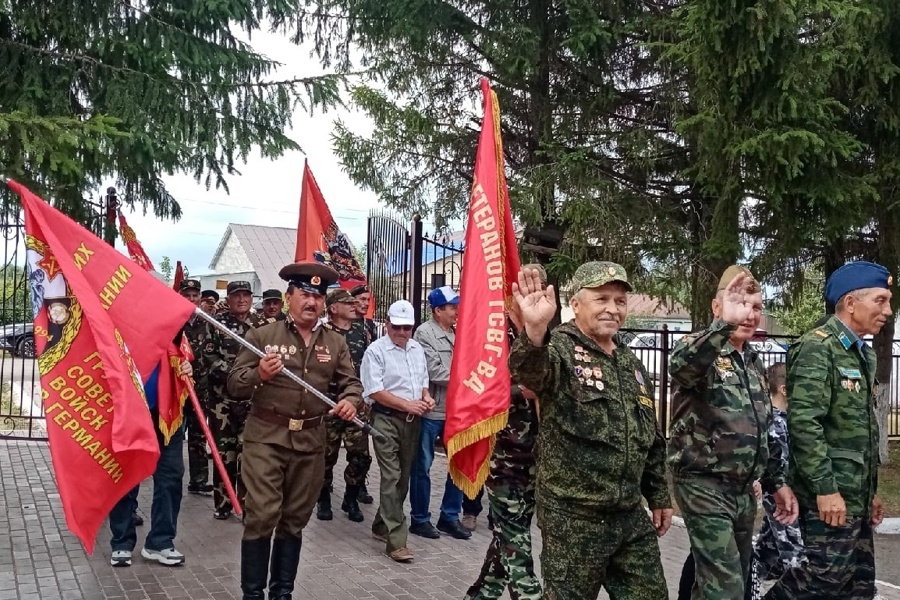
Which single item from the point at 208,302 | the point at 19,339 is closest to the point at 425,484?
the point at 208,302

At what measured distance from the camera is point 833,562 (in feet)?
13.2

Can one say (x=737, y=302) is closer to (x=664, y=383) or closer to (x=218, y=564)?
(x=218, y=564)

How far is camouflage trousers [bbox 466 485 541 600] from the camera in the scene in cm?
429

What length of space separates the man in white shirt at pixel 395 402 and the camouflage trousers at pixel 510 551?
1.70m

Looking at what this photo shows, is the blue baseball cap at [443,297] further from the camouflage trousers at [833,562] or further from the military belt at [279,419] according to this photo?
the camouflage trousers at [833,562]

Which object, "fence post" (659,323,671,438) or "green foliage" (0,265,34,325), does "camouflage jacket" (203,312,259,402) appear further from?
"fence post" (659,323,671,438)

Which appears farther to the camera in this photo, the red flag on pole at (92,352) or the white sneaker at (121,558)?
the white sneaker at (121,558)

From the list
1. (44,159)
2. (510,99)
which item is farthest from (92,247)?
(510,99)

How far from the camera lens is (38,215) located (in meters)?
4.70

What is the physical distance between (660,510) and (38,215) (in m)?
3.72

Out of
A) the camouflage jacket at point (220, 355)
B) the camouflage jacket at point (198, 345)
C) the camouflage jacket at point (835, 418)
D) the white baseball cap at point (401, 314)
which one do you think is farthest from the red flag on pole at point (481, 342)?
the camouflage jacket at point (198, 345)

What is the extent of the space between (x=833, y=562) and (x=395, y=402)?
133 inches

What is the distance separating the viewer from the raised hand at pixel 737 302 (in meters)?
3.46

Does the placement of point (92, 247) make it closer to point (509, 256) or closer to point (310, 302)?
point (310, 302)
